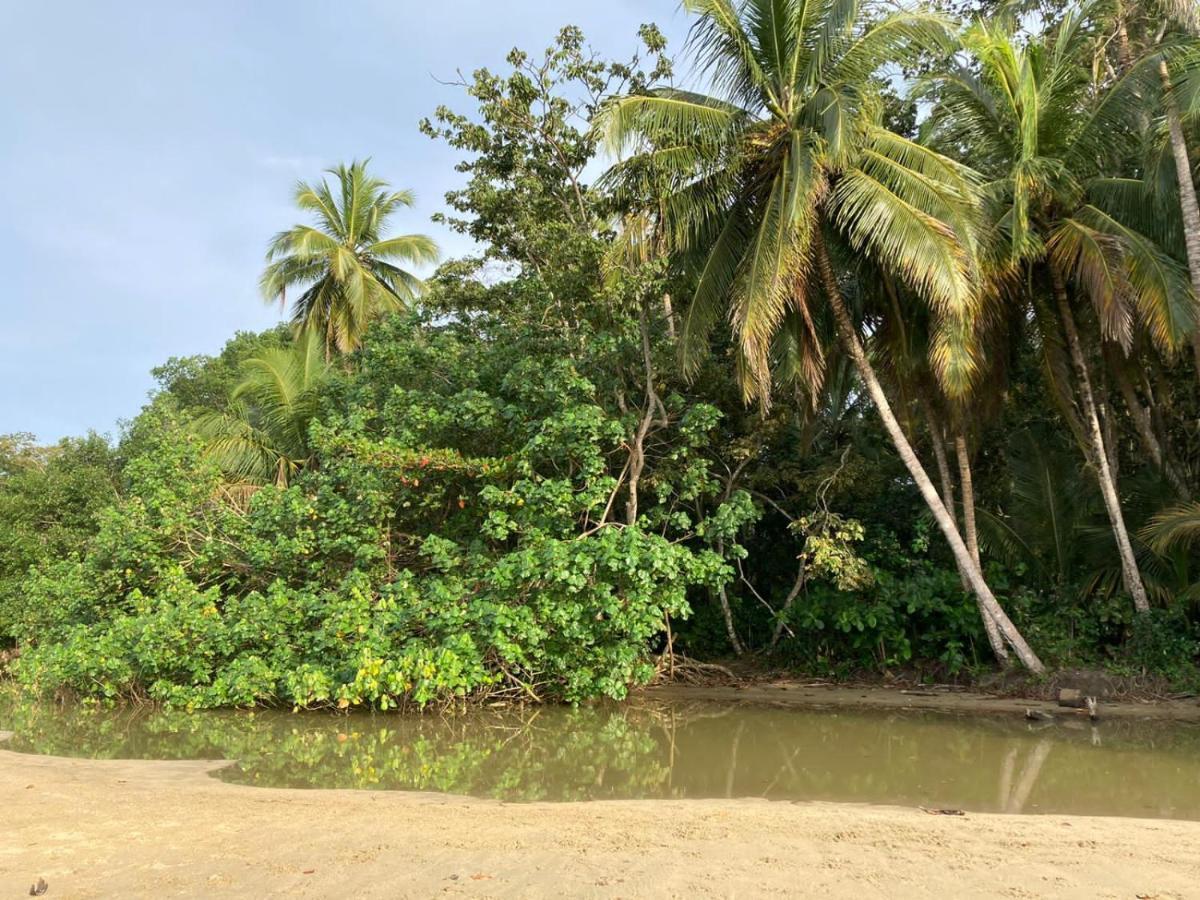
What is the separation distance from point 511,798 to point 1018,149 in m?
10.1

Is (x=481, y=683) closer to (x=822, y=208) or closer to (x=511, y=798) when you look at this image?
(x=511, y=798)

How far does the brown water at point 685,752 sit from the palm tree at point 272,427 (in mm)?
6936

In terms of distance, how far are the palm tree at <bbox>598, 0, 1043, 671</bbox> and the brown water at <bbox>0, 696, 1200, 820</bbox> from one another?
2979 millimetres

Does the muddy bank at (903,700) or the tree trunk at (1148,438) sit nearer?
the muddy bank at (903,700)

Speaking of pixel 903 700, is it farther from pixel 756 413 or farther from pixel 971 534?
pixel 756 413

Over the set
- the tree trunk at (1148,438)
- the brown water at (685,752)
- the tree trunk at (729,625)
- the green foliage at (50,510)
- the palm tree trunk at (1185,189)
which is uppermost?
the palm tree trunk at (1185,189)

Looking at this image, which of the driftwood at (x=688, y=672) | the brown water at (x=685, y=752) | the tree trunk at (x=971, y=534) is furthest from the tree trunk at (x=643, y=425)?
the tree trunk at (x=971, y=534)

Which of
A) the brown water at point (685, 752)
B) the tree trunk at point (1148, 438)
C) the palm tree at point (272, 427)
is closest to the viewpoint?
the brown water at point (685, 752)

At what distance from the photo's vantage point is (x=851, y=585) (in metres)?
11.5

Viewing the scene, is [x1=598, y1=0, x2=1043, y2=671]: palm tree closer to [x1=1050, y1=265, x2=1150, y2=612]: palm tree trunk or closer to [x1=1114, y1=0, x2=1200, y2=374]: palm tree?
[x1=1050, y1=265, x2=1150, y2=612]: palm tree trunk

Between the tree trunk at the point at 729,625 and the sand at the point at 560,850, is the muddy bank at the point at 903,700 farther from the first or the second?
the sand at the point at 560,850

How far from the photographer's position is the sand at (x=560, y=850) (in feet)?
12.6

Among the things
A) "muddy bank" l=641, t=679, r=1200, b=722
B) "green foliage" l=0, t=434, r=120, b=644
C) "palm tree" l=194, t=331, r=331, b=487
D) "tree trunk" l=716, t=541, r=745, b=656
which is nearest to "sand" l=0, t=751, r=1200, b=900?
"muddy bank" l=641, t=679, r=1200, b=722

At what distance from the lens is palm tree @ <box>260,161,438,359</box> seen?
20.3m
